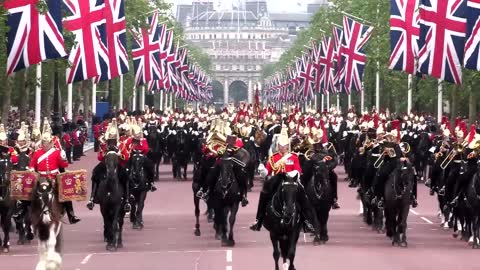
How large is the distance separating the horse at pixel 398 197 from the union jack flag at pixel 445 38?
14.7 metres

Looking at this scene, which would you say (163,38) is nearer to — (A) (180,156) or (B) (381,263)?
(A) (180,156)

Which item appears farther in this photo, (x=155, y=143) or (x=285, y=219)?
(x=155, y=143)

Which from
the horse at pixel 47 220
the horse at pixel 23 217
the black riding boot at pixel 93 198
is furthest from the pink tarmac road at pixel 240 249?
the horse at pixel 47 220

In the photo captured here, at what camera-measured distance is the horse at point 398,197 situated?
30125 mm

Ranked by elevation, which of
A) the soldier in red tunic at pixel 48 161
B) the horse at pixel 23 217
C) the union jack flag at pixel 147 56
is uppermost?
the union jack flag at pixel 147 56

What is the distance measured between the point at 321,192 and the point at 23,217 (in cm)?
554

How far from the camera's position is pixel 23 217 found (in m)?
30.9

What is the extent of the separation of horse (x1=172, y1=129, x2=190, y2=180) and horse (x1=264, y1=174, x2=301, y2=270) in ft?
94.6

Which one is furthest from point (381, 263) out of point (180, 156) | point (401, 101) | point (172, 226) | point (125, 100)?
point (125, 100)

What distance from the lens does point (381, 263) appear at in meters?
26.5

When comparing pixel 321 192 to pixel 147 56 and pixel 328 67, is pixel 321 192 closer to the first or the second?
pixel 147 56

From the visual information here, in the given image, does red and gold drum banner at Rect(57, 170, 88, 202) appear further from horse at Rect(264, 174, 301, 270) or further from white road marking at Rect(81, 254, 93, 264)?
horse at Rect(264, 174, 301, 270)

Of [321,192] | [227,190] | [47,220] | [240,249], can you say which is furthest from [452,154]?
[47,220]

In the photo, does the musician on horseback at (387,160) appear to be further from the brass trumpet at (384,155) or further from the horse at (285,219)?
the horse at (285,219)
